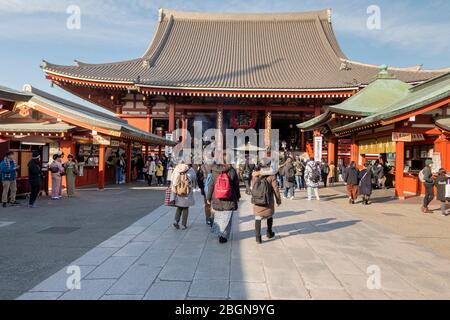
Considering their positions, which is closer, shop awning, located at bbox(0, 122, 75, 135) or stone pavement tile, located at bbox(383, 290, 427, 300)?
stone pavement tile, located at bbox(383, 290, 427, 300)

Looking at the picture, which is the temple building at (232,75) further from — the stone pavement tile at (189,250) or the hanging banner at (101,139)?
the stone pavement tile at (189,250)

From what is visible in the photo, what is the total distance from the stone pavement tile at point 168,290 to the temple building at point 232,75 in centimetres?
1357

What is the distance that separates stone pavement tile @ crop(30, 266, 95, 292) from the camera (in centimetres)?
414

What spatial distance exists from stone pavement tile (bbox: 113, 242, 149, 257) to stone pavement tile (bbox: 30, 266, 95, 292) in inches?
31.3

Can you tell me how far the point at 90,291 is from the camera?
13.4 ft

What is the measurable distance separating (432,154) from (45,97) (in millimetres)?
15857

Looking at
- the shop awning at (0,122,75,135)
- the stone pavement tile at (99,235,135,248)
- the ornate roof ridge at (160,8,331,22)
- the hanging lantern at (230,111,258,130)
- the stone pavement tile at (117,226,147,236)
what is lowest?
the stone pavement tile at (99,235,135,248)

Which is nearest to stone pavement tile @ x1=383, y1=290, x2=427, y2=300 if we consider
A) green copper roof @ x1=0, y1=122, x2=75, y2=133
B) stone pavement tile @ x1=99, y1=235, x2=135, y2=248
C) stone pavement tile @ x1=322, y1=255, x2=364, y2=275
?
stone pavement tile @ x1=322, y1=255, x2=364, y2=275

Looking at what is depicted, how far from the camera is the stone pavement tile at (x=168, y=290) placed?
3.95 metres

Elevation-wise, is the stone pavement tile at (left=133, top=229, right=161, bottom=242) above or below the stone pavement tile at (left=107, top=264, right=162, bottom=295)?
above

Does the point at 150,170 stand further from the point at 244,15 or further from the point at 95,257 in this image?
the point at 244,15

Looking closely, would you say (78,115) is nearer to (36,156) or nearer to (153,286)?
(36,156)

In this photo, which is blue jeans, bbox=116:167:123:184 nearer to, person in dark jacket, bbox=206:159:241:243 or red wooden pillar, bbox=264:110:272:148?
red wooden pillar, bbox=264:110:272:148

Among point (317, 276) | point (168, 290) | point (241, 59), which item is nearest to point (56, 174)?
point (168, 290)
